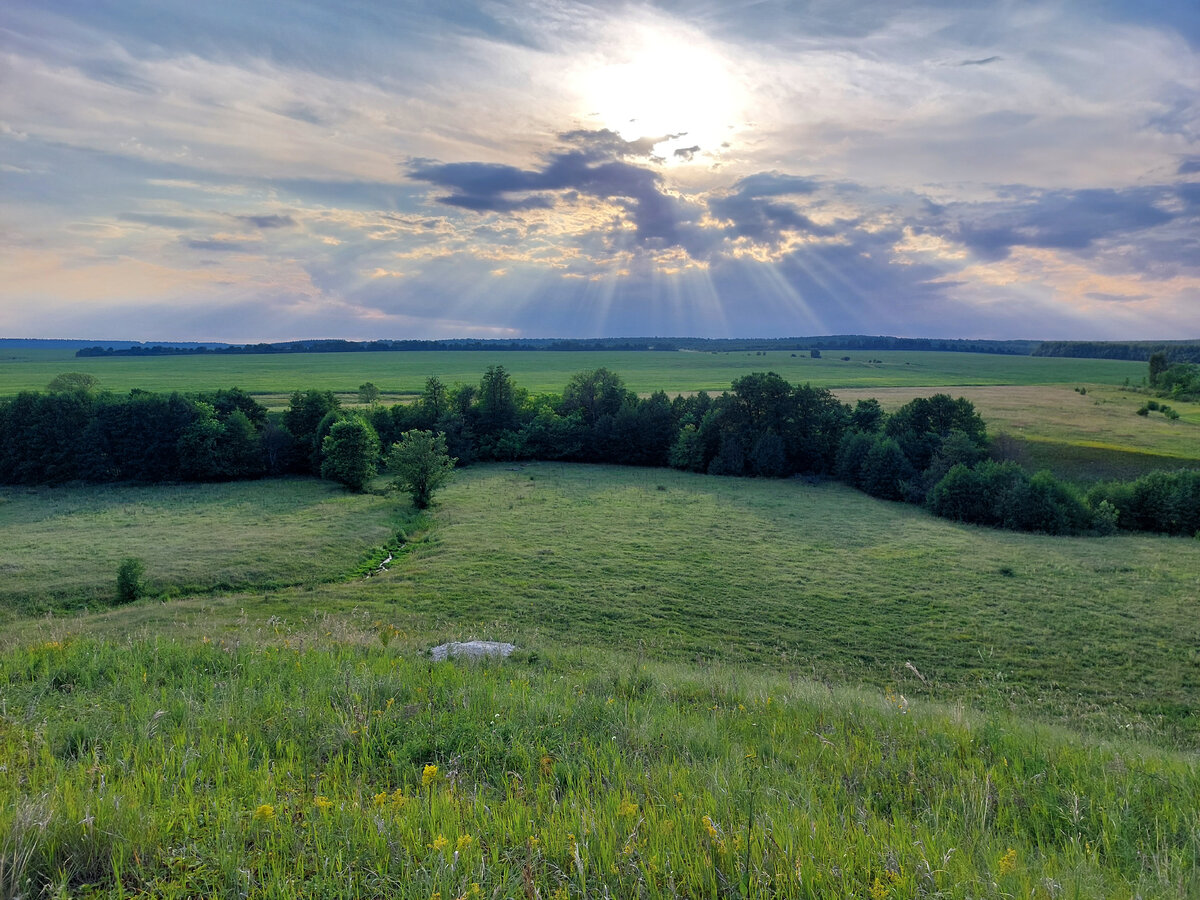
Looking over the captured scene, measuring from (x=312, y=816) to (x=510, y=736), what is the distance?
1987 mm

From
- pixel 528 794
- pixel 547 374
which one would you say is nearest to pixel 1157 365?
pixel 547 374

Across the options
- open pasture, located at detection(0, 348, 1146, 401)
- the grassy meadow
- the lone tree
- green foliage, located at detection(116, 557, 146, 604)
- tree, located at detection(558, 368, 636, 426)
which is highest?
open pasture, located at detection(0, 348, 1146, 401)

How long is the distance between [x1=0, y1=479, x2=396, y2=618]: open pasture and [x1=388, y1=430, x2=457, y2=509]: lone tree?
2.27 metres

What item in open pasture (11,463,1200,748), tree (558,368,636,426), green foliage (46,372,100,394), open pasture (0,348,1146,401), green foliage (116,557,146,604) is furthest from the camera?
open pasture (0,348,1146,401)

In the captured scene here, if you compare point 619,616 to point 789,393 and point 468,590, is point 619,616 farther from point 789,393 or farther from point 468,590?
point 789,393

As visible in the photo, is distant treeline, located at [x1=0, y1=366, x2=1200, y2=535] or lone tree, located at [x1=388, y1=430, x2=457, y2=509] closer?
lone tree, located at [x1=388, y1=430, x2=457, y2=509]

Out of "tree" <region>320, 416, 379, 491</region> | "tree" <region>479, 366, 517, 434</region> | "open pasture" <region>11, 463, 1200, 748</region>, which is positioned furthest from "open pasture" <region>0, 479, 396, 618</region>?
"tree" <region>479, 366, 517, 434</region>

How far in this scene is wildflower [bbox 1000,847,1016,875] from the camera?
3.45 meters

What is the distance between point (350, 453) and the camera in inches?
2058

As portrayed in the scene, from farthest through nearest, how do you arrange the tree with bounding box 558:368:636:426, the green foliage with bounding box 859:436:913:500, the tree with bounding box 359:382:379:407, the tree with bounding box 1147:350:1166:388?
the tree with bounding box 1147:350:1166:388 < the tree with bounding box 359:382:379:407 < the tree with bounding box 558:368:636:426 < the green foliage with bounding box 859:436:913:500

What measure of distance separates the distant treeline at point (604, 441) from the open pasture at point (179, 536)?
11.6ft

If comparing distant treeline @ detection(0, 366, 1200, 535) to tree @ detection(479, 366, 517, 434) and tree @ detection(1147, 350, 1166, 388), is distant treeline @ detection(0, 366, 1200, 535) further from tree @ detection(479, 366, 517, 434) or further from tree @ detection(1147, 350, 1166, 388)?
tree @ detection(1147, 350, 1166, 388)

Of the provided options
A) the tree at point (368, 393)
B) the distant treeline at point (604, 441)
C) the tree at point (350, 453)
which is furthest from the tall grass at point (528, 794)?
the tree at point (368, 393)

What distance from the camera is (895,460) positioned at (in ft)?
185
